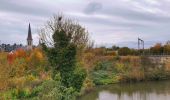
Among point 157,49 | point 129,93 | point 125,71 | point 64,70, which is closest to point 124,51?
point 157,49

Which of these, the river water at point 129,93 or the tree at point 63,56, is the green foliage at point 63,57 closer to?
the tree at point 63,56

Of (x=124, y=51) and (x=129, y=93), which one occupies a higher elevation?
(x=124, y=51)

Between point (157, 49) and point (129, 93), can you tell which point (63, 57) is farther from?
point (157, 49)

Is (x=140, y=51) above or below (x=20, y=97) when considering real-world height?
above

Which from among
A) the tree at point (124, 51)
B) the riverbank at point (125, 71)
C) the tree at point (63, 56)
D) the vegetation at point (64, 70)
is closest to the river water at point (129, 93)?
the vegetation at point (64, 70)

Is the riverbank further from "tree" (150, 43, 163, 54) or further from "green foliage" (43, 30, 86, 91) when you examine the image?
"green foliage" (43, 30, 86, 91)

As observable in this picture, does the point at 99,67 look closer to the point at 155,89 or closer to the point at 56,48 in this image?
the point at 155,89

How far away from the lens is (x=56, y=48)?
1070 inches

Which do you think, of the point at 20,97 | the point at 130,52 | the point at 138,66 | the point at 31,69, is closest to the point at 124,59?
the point at 138,66

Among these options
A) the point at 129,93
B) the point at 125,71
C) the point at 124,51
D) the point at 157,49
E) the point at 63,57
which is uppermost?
the point at 157,49

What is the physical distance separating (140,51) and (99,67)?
14.7 m

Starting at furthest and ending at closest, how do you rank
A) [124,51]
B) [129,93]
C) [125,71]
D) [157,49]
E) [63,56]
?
[157,49] → [124,51] → [125,71] → [129,93] → [63,56]

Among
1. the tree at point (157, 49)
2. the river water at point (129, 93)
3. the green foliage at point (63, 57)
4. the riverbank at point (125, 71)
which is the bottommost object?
the river water at point (129, 93)

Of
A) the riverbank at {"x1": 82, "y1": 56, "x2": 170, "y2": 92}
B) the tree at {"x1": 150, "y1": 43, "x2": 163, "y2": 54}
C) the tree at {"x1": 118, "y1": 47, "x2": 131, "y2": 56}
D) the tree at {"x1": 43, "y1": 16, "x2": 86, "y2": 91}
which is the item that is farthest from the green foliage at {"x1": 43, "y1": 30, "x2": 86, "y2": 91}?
the tree at {"x1": 150, "y1": 43, "x2": 163, "y2": 54}
